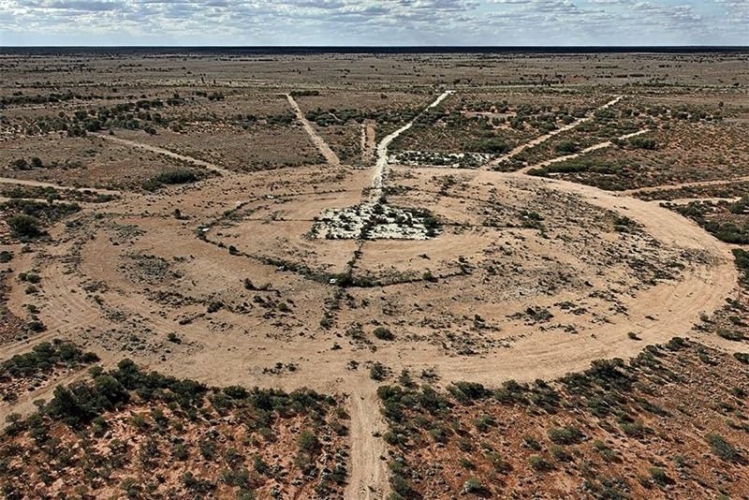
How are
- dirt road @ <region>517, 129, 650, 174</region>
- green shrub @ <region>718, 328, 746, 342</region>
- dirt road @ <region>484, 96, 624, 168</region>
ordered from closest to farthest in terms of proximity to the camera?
1. green shrub @ <region>718, 328, 746, 342</region>
2. dirt road @ <region>517, 129, 650, 174</region>
3. dirt road @ <region>484, 96, 624, 168</region>

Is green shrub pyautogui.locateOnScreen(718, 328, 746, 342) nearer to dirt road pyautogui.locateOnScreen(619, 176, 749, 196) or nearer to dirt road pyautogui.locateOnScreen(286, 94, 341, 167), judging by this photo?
dirt road pyautogui.locateOnScreen(619, 176, 749, 196)

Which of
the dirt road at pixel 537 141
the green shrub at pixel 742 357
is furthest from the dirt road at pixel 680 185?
the green shrub at pixel 742 357

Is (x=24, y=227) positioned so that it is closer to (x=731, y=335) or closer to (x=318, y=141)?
(x=318, y=141)

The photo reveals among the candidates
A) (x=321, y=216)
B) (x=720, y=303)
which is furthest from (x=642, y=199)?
(x=321, y=216)

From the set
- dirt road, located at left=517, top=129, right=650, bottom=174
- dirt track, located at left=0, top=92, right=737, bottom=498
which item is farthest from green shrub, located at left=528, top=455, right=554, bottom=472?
dirt road, located at left=517, top=129, right=650, bottom=174

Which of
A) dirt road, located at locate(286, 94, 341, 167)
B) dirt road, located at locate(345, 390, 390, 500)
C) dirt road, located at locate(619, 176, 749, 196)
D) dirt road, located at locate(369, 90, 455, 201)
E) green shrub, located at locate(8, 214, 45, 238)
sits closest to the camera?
dirt road, located at locate(345, 390, 390, 500)

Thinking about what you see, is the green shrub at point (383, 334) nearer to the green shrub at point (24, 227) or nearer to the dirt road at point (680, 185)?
the green shrub at point (24, 227)

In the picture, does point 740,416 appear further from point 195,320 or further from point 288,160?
point 288,160

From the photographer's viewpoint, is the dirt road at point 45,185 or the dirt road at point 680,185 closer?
the dirt road at point 45,185
